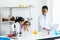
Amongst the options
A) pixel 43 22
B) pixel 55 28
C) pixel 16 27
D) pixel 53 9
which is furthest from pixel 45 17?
pixel 53 9

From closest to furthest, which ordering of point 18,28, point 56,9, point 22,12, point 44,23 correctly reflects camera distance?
A: point 18,28
point 44,23
point 56,9
point 22,12

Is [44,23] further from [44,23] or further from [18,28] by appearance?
[18,28]

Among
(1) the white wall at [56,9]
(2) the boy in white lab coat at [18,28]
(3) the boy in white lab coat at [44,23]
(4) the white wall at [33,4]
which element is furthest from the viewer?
(4) the white wall at [33,4]

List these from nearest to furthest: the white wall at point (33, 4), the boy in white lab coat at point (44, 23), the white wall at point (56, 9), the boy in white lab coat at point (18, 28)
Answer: the boy in white lab coat at point (18, 28) < the boy in white lab coat at point (44, 23) < the white wall at point (56, 9) < the white wall at point (33, 4)

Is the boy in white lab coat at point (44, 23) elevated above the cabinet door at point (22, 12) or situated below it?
below

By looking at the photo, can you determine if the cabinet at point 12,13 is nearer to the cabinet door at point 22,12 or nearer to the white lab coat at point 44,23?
the cabinet door at point 22,12

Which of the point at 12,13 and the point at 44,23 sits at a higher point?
the point at 12,13

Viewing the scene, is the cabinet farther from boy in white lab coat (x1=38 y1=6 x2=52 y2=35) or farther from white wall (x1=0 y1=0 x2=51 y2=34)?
boy in white lab coat (x1=38 y1=6 x2=52 y2=35)

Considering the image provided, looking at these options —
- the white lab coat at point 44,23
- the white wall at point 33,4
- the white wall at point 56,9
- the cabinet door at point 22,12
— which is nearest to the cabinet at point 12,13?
the cabinet door at point 22,12

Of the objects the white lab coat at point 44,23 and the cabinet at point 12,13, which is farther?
the cabinet at point 12,13

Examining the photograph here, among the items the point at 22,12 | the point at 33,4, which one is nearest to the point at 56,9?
the point at 33,4

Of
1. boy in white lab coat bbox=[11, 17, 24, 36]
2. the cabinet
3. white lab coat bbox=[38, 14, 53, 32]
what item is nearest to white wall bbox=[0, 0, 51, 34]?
the cabinet

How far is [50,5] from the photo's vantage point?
5.02 meters

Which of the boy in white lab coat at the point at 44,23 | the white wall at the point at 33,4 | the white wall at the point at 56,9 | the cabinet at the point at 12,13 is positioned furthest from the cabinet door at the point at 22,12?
the boy in white lab coat at the point at 44,23
